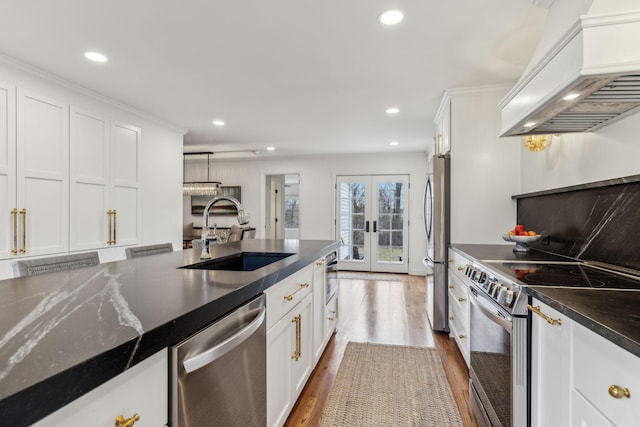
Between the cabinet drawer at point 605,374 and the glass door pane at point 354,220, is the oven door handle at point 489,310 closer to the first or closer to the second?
the cabinet drawer at point 605,374

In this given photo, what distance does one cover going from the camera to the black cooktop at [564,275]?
52.9 inches

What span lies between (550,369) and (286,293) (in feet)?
3.77

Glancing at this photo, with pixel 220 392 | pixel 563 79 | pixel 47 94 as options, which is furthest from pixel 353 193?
pixel 220 392

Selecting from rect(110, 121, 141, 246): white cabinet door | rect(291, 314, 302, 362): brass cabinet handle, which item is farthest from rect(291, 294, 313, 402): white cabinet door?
rect(110, 121, 141, 246): white cabinet door

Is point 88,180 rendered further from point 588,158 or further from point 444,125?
point 588,158

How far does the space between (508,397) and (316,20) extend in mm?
2305

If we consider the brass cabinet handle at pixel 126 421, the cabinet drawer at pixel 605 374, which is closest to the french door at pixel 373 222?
the cabinet drawer at pixel 605 374

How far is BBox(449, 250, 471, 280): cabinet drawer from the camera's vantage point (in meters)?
2.43

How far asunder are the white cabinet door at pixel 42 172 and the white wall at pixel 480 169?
3.76m

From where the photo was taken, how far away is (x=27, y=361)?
58cm

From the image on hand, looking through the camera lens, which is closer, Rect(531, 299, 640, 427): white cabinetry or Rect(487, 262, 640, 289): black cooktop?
Rect(531, 299, 640, 427): white cabinetry

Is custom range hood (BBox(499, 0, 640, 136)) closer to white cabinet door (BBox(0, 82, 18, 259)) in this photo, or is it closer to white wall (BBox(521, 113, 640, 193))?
white wall (BBox(521, 113, 640, 193))

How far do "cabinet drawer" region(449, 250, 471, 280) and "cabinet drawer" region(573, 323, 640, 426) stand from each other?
137 cm

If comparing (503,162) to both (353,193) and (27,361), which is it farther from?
(353,193)
